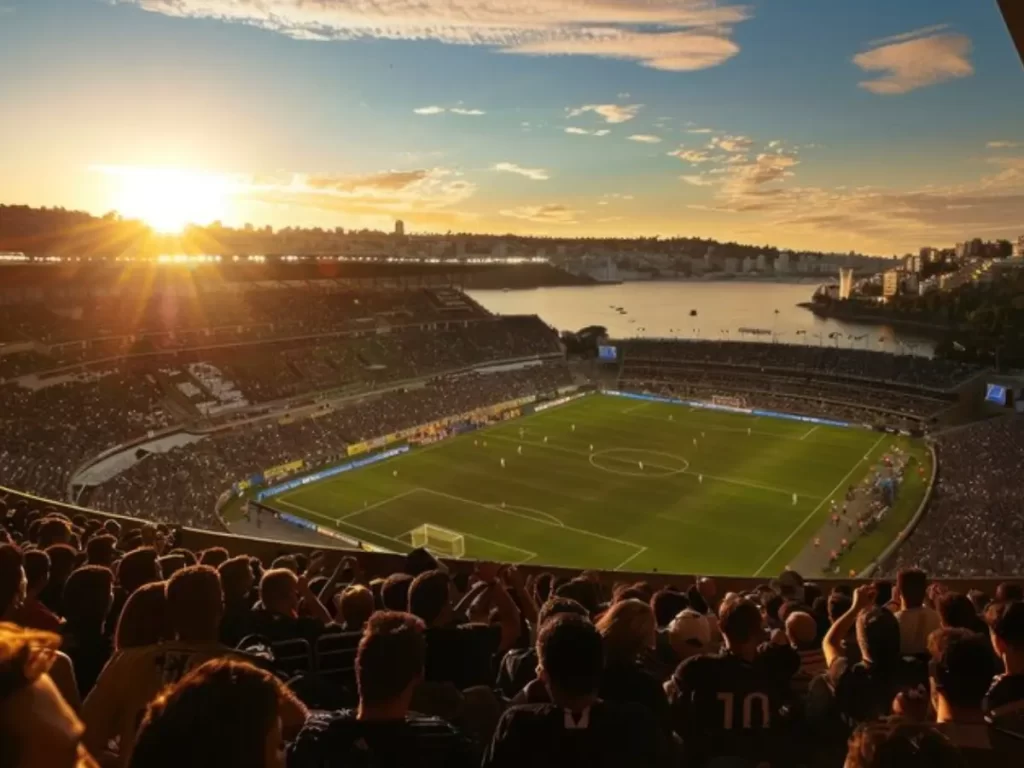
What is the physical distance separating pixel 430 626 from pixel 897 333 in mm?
130312

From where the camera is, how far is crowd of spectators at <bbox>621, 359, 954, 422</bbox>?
5750cm

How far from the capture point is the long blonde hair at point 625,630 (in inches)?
153

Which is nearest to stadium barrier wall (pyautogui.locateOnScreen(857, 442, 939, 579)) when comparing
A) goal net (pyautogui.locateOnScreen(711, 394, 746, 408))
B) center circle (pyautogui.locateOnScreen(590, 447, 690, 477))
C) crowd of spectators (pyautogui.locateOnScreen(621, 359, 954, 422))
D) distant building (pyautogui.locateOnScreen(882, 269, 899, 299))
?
center circle (pyautogui.locateOnScreen(590, 447, 690, 477))

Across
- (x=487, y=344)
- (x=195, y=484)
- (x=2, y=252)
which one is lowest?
(x=195, y=484)

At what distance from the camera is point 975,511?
32.5 m

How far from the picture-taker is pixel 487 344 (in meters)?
75.8

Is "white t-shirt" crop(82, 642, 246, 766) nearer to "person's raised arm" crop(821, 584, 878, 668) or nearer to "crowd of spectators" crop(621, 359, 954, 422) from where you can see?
"person's raised arm" crop(821, 584, 878, 668)

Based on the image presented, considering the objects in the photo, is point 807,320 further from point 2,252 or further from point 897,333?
point 2,252

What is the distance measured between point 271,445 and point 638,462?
2184 cm

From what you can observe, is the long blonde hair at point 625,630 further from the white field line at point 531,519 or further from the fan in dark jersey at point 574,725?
the white field line at point 531,519

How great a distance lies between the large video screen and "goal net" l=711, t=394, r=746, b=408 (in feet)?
56.0

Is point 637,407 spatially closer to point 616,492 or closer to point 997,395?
point 616,492

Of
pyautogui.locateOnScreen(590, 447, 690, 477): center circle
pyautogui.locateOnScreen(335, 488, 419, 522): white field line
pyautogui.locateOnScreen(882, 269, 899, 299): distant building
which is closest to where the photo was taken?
pyautogui.locateOnScreen(335, 488, 419, 522): white field line

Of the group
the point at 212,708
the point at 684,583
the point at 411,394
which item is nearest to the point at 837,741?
the point at 212,708
